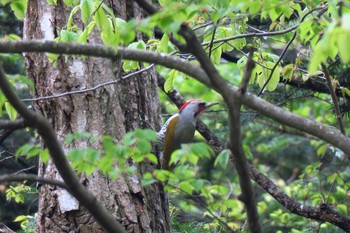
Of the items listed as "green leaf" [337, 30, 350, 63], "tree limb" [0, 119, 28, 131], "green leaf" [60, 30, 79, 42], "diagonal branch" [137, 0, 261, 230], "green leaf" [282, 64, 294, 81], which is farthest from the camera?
"green leaf" [282, 64, 294, 81]

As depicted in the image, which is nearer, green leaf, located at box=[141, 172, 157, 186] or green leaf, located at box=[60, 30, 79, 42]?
green leaf, located at box=[141, 172, 157, 186]

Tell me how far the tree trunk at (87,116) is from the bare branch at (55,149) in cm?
127

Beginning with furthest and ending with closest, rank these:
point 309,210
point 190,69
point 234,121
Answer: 1. point 309,210
2. point 190,69
3. point 234,121

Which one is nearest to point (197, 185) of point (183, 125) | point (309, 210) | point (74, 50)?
point (74, 50)

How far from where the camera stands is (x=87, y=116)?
4785 mm

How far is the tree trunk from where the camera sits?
4691mm

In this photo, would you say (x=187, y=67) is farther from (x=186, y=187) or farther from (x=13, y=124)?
(x=13, y=124)

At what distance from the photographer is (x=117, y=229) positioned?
3.45 metres

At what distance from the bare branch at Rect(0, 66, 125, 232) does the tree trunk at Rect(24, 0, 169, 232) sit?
1.27 meters

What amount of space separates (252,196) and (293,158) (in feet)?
28.3

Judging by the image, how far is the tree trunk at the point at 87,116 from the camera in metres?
4.69

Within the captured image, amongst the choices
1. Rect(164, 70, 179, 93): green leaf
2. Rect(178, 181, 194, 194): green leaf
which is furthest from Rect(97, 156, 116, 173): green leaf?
Rect(164, 70, 179, 93): green leaf

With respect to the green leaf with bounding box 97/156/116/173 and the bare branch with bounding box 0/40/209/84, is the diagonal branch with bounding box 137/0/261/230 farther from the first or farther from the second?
the green leaf with bounding box 97/156/116/173

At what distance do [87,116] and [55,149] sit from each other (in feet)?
4.90
